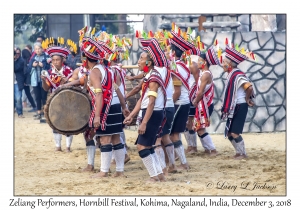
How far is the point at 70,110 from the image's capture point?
9.17 meters

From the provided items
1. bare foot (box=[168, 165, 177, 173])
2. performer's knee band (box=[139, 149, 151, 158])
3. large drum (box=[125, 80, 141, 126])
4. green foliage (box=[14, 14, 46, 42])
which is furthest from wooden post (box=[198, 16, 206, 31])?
green foliage (box=[14, 14, 46, 42])

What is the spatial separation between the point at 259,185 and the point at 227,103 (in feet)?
7.74

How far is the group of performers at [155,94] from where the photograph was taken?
8.57 m

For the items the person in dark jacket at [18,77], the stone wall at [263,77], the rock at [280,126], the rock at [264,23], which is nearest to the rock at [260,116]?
the stone wall at [263,77]

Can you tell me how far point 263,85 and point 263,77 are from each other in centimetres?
17

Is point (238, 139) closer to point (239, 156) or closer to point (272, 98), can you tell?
point (239, 156)

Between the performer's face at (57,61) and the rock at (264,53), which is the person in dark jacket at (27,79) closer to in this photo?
the rock at (264,53)

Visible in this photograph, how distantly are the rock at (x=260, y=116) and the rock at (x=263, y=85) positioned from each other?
39cm


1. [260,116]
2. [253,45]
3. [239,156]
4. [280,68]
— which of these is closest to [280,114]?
[260,116]

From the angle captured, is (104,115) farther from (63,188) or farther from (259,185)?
(259,185)

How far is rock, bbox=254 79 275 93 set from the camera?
13.9 meters

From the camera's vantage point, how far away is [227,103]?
10812 mm

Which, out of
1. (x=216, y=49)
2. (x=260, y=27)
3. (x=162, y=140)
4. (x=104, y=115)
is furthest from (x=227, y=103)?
(x=260, y=27)
